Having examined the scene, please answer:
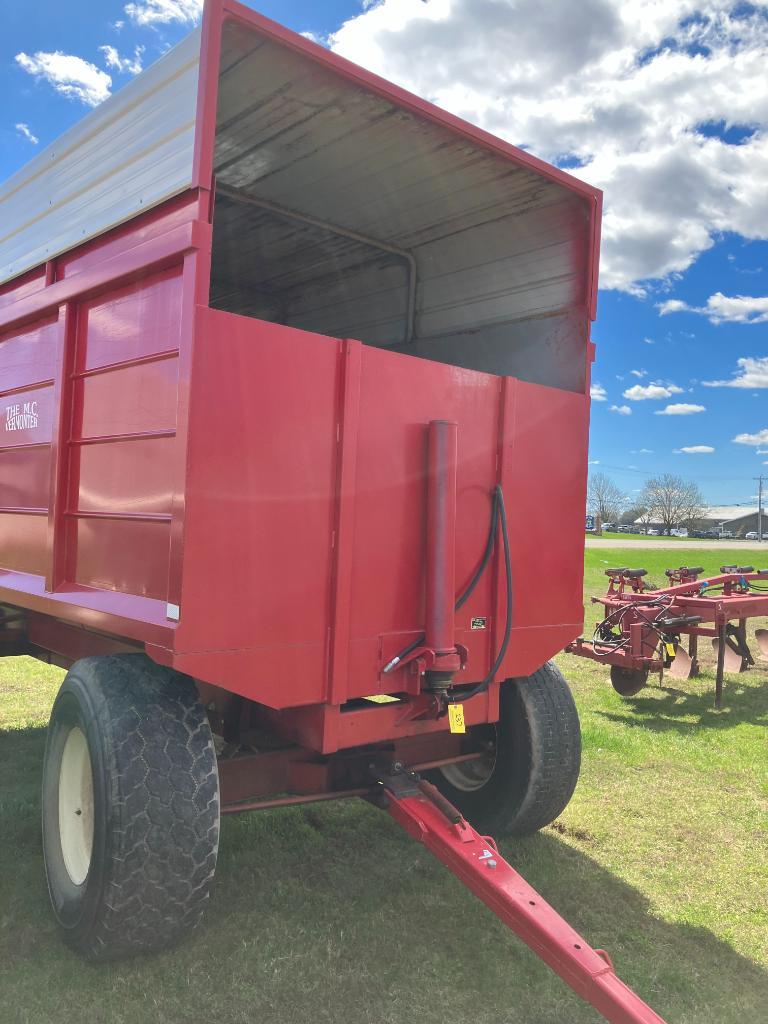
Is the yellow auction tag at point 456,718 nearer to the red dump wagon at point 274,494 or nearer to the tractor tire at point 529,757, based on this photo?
the red dump wagon at point 274,494

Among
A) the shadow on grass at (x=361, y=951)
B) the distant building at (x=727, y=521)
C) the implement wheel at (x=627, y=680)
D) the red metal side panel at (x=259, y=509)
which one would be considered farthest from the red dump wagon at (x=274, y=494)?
the distant building at (x=727, y=521)

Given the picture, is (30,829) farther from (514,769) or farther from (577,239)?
(577,239)

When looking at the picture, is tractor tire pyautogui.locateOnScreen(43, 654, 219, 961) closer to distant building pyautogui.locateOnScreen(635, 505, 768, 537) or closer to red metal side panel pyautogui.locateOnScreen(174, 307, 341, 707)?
red metal side panel pyautogui.locateOnScreen(174, 307, 341, 707)

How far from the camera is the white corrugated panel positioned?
291cm

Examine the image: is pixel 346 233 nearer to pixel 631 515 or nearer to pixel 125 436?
pixel 125 436

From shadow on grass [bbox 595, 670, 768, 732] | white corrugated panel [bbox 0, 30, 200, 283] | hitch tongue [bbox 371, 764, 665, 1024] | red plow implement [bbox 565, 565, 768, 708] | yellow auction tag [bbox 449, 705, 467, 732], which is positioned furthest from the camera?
red plow implement [bbox 565, 565, 768, 708]

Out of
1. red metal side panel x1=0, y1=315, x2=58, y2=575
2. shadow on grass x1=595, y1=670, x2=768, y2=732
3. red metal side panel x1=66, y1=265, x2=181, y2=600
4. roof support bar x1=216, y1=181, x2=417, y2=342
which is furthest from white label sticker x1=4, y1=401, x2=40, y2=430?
shadow on grass x1=595, y1=670, x2=768, y2=732

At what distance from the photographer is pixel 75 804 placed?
3.31 m

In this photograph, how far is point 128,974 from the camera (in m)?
2.88

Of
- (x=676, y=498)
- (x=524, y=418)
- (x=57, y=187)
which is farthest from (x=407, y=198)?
(x=676, y=498)

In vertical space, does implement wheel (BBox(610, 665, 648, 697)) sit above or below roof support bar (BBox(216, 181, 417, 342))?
below

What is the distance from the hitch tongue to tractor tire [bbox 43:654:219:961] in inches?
31.7

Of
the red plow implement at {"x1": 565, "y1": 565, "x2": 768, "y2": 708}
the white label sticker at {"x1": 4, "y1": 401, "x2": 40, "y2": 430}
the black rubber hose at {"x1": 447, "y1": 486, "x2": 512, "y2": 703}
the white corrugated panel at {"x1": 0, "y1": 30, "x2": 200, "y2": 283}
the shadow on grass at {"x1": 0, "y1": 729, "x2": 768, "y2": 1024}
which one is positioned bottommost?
the shadow on grass at {"x1": 0, "y1": 729, "x2": 768, "y2": 1024}

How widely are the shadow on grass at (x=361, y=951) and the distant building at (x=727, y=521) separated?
84.7 metres
